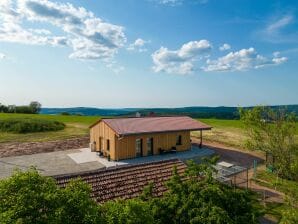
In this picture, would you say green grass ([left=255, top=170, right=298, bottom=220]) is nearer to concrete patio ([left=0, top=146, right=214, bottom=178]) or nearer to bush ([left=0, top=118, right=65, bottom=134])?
concrete patio ([left=0, top=146, right=214, bottom=178])

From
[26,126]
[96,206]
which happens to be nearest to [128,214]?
[96,206]

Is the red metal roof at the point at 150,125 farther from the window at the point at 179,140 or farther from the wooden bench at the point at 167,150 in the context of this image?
the wooden bench at the point at 167,150

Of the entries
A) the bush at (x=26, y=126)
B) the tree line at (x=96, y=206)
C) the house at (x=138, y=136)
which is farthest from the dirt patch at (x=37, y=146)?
the tree line at (x=96, y=206)

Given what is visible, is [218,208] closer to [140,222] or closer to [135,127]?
[140,222]

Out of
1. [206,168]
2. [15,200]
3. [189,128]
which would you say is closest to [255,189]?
[189,128]

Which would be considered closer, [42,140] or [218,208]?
[218,208]

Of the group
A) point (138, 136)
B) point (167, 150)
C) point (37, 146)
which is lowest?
point (37, 146)

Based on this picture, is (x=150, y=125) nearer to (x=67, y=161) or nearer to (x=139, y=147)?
(x=139, y=147)
